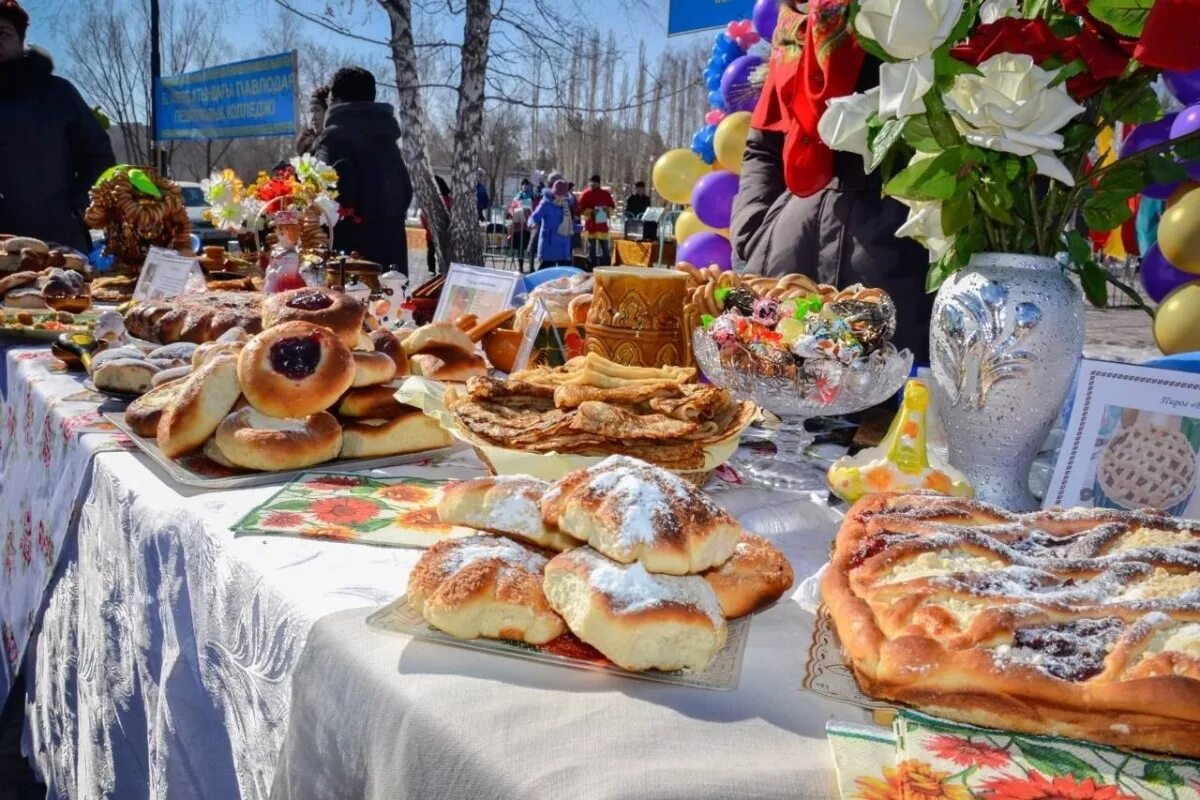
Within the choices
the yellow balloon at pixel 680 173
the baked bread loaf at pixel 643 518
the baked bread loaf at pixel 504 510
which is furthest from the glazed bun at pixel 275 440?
the yellow balloon at pixel 680 173

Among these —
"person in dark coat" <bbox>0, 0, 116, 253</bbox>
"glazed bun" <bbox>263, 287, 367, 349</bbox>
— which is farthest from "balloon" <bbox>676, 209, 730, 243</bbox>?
"glazed bun" <bbox>263, 287, 367, 349</bbox>

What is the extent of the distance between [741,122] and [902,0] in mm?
3440

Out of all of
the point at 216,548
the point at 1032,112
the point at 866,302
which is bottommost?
the point at 216,548

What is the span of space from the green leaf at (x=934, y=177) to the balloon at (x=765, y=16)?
3.03m

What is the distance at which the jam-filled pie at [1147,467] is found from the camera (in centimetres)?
109

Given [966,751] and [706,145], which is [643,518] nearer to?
[966,751]

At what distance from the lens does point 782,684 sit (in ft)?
2.56

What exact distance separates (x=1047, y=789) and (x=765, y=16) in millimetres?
3967

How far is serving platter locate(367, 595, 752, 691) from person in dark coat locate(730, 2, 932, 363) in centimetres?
174

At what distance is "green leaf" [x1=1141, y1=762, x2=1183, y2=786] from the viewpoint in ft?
2.03

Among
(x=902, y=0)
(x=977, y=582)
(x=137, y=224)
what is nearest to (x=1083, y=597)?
(x=977, y=582)

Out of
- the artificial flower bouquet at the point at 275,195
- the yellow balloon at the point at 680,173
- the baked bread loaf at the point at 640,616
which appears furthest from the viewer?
the yellow balloon at the point at 680,173

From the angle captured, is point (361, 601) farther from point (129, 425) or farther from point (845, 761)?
point (129, 425)

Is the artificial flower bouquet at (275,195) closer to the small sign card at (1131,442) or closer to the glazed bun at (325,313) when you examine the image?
the glazed bun at (325,313)
